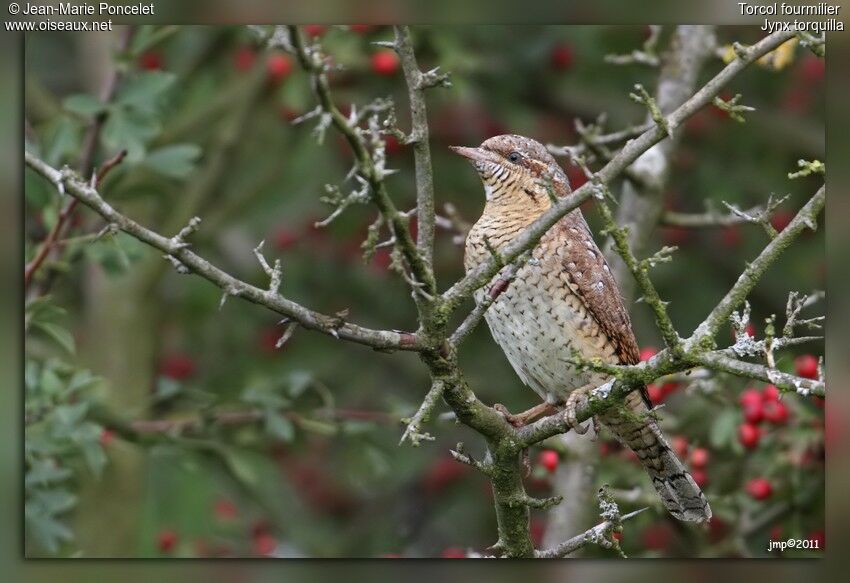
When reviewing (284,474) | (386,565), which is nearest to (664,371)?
(386,565)

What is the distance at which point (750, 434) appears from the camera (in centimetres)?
363

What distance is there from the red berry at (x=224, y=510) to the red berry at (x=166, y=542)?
1.81ft

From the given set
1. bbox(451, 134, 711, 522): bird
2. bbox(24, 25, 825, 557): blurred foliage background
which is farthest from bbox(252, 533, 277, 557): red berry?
bbox(451, 134, 711, 522): bird

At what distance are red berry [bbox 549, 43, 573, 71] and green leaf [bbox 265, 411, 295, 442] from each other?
1773 millimetres

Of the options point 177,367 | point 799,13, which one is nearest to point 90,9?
point 799,13

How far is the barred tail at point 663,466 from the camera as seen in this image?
3188 mm

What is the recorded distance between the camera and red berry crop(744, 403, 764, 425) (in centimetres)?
360

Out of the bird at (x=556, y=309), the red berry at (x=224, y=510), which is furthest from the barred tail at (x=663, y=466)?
the red berry at (x=224, y=510)

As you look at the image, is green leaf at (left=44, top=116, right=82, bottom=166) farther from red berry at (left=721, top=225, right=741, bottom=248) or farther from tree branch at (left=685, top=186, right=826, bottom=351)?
red berry at (left=721, top=225, right=741, bottom=248)

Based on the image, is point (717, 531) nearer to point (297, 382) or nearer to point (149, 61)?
point (297, 382)

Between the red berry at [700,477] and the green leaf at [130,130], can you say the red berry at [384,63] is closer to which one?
the green leaf at [130,130]

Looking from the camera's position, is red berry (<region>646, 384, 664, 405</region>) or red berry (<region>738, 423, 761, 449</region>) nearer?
red berry (<region>738, 423, 761, 449</region>)

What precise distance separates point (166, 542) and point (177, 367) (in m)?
0.98

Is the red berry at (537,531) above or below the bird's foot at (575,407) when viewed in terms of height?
below
